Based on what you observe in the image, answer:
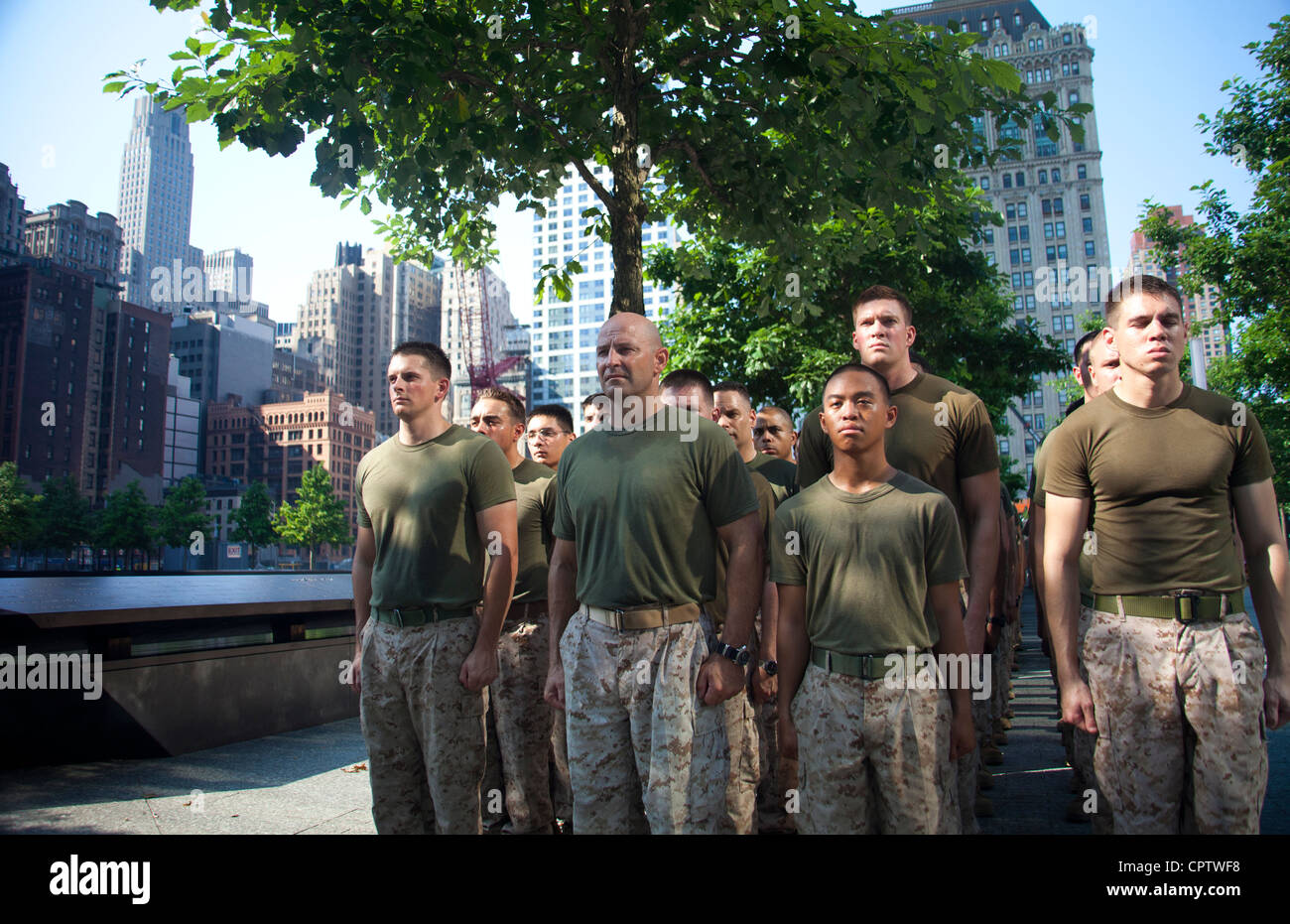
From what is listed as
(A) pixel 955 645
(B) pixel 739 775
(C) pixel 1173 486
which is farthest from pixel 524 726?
(C) pixel 1173 486

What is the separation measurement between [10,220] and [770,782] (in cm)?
7792

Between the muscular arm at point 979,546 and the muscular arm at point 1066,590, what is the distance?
1.19 ft

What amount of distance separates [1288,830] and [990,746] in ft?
9.33

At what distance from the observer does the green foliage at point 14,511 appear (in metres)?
58.3

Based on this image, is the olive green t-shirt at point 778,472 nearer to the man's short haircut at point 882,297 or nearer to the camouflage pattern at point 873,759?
the man's short haircut at point 882,297

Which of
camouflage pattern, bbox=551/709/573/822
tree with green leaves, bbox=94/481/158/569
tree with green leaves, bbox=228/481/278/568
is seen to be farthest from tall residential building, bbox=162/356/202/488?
camouflage pattern, bbox=551/709/573/822

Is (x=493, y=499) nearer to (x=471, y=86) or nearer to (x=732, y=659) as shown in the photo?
(x=732, y=659)

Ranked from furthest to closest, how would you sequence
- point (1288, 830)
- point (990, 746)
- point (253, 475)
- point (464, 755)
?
1. point (253, 475)
2. point (990, 746)
3. point (1288, 830)
4. point (464, 755)

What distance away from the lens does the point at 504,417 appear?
5434mm

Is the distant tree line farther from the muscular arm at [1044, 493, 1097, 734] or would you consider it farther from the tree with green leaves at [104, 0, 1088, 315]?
the muscular arm at [1044, 493, 1097, 734]

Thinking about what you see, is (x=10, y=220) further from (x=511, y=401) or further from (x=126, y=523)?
(x=511, y=401)

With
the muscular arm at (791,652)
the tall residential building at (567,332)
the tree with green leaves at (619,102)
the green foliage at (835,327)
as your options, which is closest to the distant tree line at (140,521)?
the green foliage at (835,327)

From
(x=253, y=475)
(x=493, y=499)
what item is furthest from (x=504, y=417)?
(x=253, y=475)

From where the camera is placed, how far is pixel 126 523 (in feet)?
254
